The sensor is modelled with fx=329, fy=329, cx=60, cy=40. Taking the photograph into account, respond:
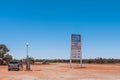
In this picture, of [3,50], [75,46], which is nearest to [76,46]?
[75,46]

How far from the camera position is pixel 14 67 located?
1907 inches

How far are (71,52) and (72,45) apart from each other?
1.31m

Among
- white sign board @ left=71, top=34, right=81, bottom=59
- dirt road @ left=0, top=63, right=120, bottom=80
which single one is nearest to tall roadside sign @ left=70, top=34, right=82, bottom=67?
white sign board @ left=71, top=34, right=81, bottom=59

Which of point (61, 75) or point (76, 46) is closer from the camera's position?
point (61, 75)

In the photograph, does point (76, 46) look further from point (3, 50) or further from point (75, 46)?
point (3, 50)

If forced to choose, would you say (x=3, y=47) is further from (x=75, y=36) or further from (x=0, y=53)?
(x=75, y=36)

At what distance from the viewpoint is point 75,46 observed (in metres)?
61.1

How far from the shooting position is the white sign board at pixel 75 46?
200ft

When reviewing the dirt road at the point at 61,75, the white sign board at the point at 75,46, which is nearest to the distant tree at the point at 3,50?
the white sign board at the point at 75,46

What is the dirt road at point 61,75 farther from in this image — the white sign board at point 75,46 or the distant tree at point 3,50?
the distant tree at point 3,50

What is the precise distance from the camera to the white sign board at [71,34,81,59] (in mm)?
60875

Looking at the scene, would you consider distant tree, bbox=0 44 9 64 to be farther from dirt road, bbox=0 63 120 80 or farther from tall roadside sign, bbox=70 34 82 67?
dirt road, bbox=0 63 120 80

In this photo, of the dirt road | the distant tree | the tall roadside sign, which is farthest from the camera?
the distant tree

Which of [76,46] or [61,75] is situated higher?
[76,46]
